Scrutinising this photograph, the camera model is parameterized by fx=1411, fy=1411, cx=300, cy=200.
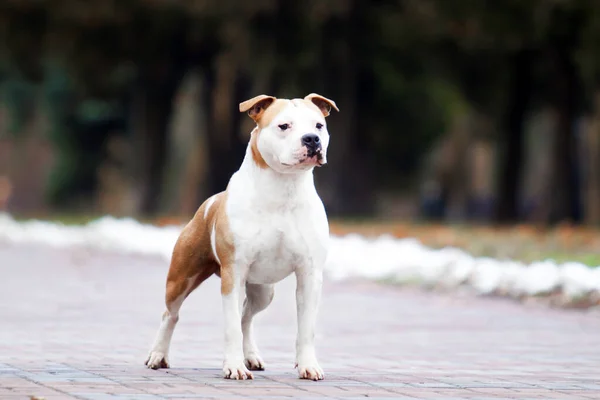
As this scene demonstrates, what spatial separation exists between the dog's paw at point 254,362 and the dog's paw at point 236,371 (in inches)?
21.7

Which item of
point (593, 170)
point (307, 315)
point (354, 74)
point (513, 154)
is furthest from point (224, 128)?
point (307, 315)

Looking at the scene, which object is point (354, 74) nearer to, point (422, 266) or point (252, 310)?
point (422, 266)

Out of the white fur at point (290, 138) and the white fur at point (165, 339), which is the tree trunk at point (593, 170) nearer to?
the white fur at point (165, 339)

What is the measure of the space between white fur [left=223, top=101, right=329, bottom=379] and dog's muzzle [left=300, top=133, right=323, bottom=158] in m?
0.10

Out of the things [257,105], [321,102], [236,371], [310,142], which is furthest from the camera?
[321,102]

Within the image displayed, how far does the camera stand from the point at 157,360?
319 inches

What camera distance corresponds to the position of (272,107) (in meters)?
7.68

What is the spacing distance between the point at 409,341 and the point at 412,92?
91.4ft

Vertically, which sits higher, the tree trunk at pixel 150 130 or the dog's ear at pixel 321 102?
the tree trunk at pixel 150 130

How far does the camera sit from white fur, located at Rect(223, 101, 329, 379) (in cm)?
755

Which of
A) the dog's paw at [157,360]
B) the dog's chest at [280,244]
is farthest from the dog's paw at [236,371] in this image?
the dog's paw at [157,360]

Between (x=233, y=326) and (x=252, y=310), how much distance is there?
1.95 feet

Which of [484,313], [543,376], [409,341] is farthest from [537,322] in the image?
[543,376]

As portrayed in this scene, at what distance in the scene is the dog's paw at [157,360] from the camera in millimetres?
8102
